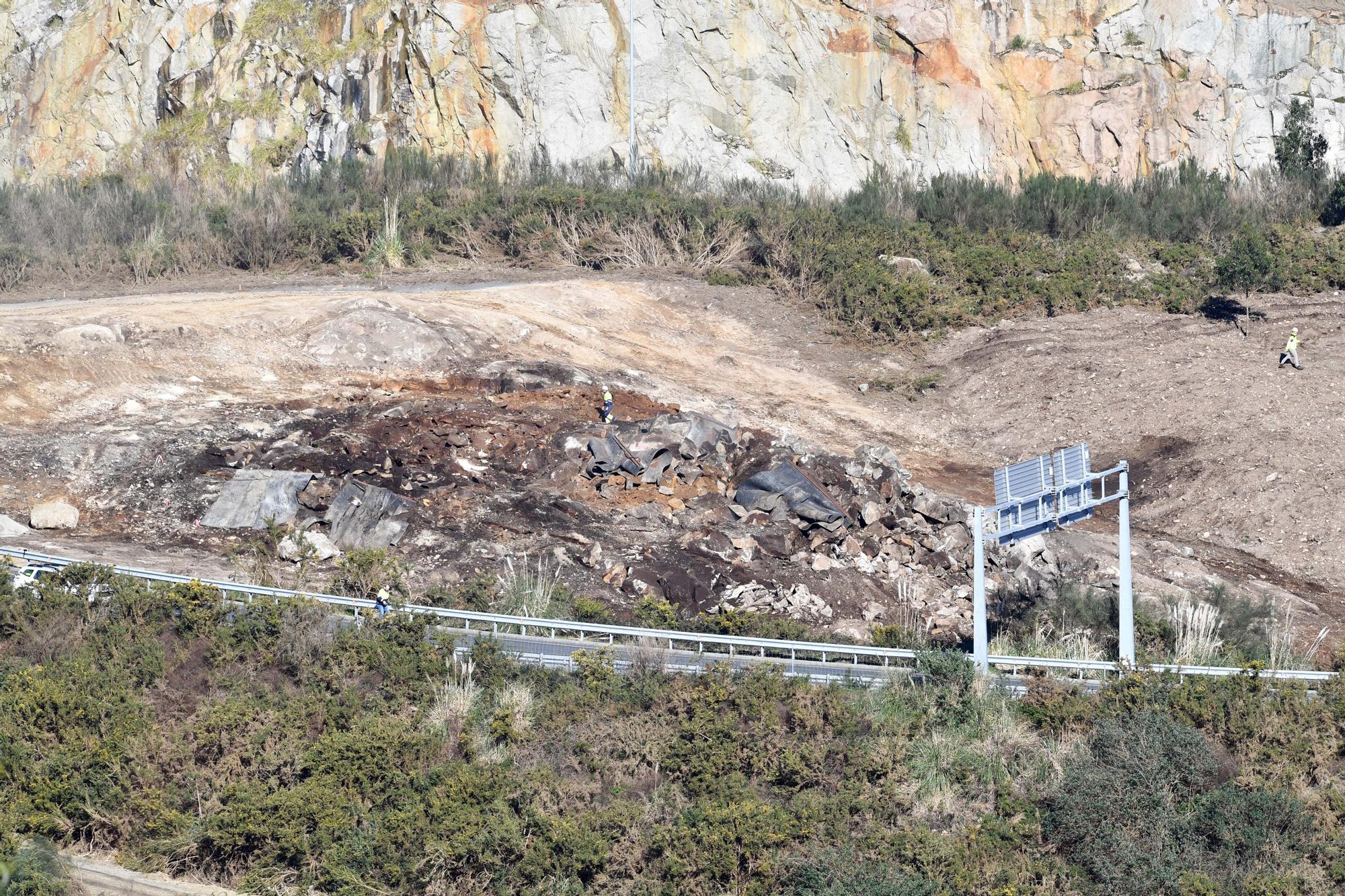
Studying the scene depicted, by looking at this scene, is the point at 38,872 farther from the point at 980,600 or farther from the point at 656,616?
the point at 980,600

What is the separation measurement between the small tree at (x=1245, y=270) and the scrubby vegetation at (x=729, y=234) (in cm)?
7

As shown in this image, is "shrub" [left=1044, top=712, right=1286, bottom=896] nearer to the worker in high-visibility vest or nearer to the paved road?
the paved road

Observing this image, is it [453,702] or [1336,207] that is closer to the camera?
[453,702]

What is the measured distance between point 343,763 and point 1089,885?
6.90 m

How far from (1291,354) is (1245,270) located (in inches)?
145

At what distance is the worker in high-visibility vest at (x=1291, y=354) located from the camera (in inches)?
1059

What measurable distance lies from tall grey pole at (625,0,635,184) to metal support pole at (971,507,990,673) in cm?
2270

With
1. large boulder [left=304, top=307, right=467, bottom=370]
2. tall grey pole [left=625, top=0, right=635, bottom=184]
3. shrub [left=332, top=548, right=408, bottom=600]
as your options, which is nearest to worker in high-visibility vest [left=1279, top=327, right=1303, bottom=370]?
large boulder [left=304, top=307, right=467, bottom=370]

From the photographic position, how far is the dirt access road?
74.7ft

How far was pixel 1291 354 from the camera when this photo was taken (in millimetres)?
27031

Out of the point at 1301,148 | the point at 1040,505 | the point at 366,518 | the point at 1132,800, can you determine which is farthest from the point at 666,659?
the point at 1301,148

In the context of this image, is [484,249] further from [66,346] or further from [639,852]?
[639,852]

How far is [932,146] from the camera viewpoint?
3909 cm

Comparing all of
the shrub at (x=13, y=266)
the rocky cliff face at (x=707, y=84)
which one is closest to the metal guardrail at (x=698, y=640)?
the shrub at (x=13, y=266)
